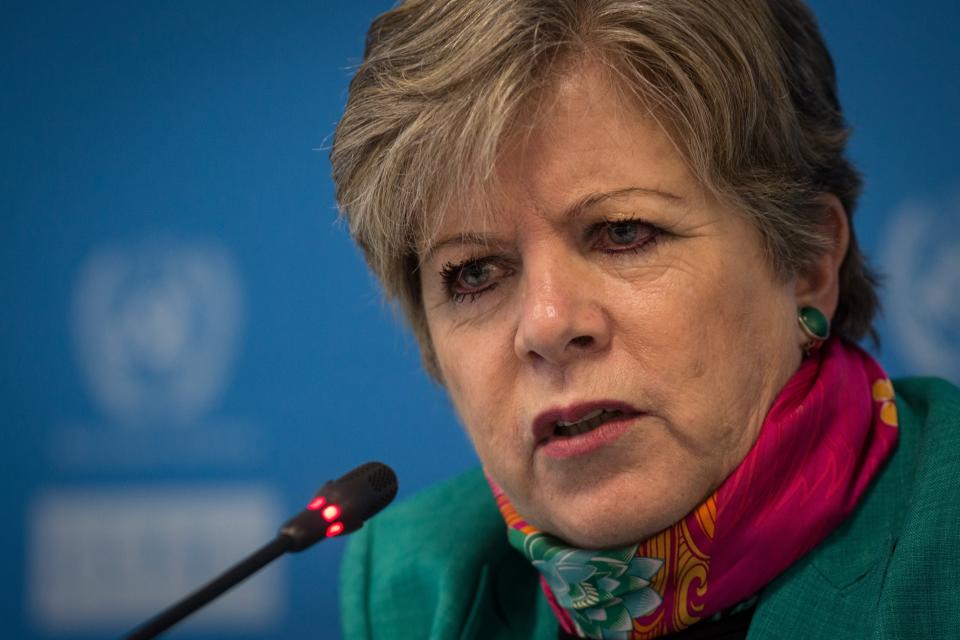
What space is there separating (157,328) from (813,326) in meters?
1.56

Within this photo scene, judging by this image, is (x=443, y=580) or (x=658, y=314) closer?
(x=658, y=314)

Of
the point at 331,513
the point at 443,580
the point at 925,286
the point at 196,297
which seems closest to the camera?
the point at 331,513

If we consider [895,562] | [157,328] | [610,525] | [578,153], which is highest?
[157,328]

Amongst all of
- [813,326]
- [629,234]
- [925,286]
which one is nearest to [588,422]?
[629,234]

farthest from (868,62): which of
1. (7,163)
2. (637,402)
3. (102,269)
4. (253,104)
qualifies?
(7,163)

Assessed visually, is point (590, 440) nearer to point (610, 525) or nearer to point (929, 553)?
point (610, 525)

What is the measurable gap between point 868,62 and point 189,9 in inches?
57.5

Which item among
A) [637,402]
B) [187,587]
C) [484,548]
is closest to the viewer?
[637,402]

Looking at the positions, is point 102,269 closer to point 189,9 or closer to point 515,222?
point 189,9

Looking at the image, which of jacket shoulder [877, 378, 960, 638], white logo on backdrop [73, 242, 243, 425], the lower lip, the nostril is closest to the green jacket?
→ jacket shoulder [877, 378, 960, 638]

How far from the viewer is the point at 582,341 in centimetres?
126

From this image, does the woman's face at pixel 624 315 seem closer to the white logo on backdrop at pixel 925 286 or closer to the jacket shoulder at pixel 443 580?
the jacket shoulder at pixel 443 580

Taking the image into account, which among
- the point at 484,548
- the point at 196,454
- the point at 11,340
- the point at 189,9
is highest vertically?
the point at 189,9

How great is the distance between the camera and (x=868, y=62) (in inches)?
80.3
